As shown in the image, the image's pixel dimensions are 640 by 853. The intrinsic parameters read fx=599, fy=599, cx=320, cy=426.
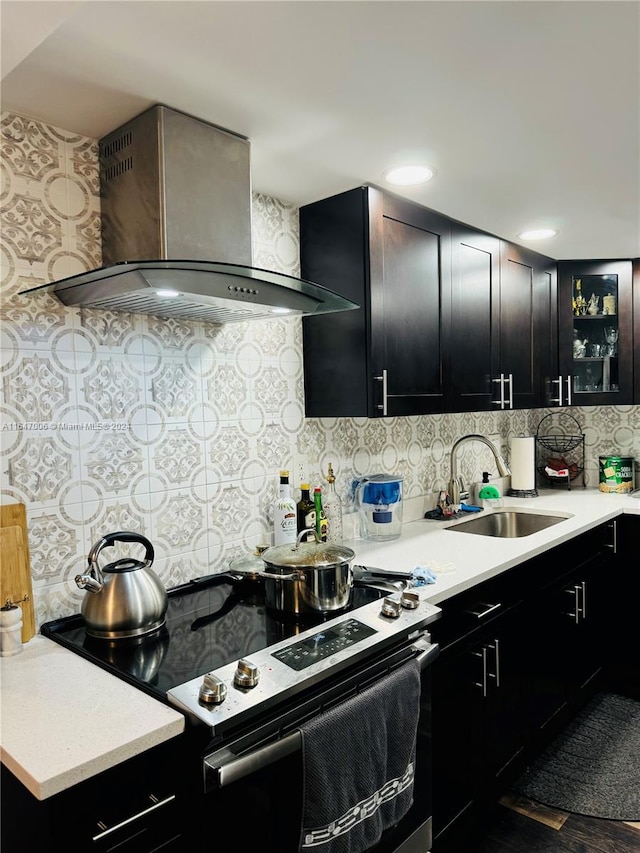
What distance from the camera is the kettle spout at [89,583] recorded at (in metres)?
1.44

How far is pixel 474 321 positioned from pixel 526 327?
0.55 m

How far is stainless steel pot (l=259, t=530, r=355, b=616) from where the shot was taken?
161cm

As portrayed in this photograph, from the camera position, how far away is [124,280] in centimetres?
134

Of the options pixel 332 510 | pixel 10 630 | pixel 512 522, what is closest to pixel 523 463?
pixel 512 522

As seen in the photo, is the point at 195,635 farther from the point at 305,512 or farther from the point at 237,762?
the point at 305,512

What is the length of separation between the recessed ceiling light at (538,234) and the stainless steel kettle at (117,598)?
2.23 m

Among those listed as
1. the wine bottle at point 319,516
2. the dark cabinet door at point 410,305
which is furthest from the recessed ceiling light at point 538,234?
the wine bottle at point 319,516

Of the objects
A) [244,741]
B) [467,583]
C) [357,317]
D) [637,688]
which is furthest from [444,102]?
[637,688]

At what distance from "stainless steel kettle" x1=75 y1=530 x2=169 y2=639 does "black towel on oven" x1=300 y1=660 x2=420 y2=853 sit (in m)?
0.49

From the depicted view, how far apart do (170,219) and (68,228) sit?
1.01 feet

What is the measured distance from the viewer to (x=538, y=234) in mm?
2760

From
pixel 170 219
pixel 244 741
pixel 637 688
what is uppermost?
pixel 170 219

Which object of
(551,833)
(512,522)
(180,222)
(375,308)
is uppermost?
(180,222)

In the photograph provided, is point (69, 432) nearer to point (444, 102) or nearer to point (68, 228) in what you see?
point (68, 228)
